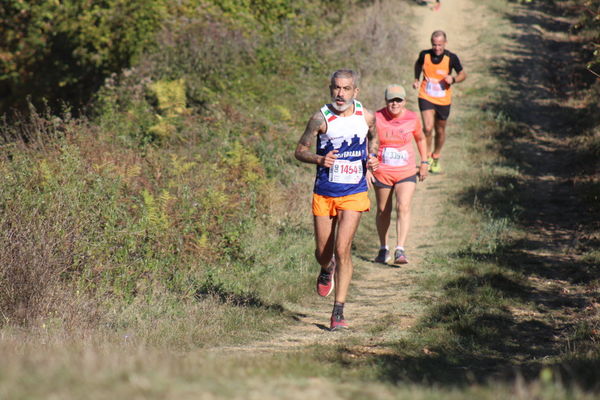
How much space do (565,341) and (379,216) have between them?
3.68 meters

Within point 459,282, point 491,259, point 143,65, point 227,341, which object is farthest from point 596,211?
point 143,65

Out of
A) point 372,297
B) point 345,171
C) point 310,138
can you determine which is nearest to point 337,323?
point 345,171

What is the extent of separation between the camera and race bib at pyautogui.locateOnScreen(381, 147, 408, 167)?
9.66 meters

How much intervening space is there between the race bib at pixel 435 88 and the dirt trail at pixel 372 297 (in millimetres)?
1949

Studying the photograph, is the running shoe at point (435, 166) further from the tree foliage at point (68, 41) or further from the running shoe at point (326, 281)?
the running shoe at point (326, 281)

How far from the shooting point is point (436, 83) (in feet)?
41.5

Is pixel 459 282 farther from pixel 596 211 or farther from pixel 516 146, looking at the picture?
pixel 516 146

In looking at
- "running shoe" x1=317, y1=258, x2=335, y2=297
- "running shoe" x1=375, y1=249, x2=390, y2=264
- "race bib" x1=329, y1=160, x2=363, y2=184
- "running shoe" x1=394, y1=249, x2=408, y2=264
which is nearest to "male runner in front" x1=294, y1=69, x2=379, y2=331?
"race bib" x1=329, y1=160, x2=363, y2=184

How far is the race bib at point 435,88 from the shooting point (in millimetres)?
12672

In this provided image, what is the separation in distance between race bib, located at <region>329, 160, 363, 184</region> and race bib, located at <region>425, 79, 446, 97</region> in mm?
6041

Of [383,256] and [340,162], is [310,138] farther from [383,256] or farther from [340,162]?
[383,256]

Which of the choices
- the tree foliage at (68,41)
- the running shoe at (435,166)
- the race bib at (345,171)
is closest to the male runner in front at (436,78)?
the running shoe at (435,166)

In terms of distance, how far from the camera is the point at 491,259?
32.5ft

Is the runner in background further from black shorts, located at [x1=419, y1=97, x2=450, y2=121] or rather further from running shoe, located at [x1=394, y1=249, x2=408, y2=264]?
black shorts, located at [x1=419, y1=97, x2=450, y2=121]
